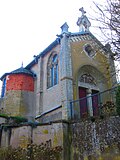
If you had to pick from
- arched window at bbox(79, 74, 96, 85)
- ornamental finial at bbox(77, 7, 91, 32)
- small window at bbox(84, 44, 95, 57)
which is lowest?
arched window at bbox(79, 74, 96, 85)

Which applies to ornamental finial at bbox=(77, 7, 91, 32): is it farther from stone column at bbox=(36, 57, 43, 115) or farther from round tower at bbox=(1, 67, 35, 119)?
round tower at bbox=(1, 67, 35, 119)

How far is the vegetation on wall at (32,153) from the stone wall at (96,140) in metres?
1.09

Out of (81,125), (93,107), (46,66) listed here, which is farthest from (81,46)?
(81,125)

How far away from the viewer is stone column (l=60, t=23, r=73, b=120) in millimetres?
16578

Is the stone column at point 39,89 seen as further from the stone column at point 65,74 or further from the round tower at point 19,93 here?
the stone column at point 65,74

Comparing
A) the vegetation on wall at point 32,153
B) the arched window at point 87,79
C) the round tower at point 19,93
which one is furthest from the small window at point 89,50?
the vegetation on wall at point 32,153

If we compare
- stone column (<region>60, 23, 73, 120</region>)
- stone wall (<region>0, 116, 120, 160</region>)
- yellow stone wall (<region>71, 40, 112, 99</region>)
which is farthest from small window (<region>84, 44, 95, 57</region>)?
stone wall (<region>0, 116, 120, 160</region>)

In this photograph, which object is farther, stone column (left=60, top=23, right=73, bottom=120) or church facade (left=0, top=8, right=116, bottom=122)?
church facade (left=0, top=8, right=116, bottom=122)

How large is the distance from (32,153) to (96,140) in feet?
11.0

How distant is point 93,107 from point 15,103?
6.92 m

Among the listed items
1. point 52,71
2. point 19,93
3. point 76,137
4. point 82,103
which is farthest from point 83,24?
point 76,137

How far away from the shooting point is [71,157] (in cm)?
1243

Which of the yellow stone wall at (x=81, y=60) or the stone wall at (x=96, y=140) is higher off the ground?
the yellow stone wall at (x=81, y=60)

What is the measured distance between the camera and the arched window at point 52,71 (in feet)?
65.0
